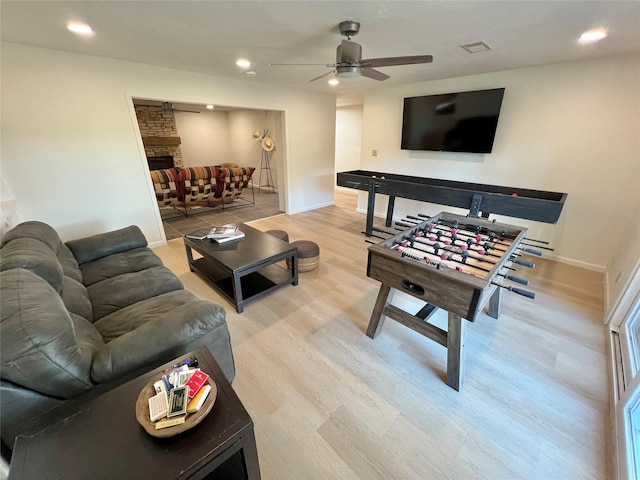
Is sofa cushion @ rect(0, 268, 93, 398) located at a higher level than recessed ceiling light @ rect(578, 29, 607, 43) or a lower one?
lower

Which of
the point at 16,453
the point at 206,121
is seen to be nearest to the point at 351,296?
the point at 16,453

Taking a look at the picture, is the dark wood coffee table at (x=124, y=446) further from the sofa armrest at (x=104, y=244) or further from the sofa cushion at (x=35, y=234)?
the sofa armrest at (x=104, y=244)

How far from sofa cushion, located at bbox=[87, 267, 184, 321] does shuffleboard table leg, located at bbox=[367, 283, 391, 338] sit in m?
1.45

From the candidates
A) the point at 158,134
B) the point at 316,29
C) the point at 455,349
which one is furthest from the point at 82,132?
the point at 158,134

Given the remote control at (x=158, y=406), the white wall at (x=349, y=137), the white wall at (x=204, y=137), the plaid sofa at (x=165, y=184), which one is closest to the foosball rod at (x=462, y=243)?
the remote control at (x=158, y=406)

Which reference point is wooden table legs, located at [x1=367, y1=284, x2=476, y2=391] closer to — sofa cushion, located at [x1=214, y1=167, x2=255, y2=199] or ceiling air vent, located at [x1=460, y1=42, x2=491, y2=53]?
ceiling air vent, located at [x1=460, y1=42, x2=491, y2=53]

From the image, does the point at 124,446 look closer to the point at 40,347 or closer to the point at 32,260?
the point at 40,347

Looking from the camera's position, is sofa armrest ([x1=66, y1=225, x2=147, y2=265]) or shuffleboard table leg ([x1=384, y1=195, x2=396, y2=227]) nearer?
sofa armrest ([x1=66, y1=225, x2=147, y2=265])

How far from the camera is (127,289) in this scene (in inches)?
72.5

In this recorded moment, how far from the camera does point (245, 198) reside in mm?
6449

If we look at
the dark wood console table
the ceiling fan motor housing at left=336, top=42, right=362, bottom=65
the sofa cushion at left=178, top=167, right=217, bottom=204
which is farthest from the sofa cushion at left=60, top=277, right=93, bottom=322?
the dark wood console table

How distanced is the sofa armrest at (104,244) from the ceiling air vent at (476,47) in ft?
11.5

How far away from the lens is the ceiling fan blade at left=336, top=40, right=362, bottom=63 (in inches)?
76.4

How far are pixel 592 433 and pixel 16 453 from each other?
7.94 ft
